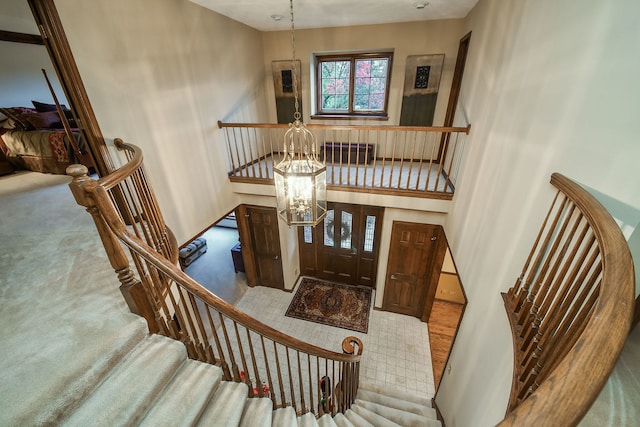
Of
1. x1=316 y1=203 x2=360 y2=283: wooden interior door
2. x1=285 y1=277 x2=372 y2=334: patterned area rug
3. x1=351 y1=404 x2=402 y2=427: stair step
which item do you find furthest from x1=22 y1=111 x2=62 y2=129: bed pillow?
x1=351 y1=404 x2=402 y2=427: stair step

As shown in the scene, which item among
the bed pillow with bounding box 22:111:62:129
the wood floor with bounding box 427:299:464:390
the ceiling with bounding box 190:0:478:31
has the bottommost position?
the wood floor with bounding box 427:299:464:390

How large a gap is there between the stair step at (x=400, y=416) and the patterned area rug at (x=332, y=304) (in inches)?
62.4

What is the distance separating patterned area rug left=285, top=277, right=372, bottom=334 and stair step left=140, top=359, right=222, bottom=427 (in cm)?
340

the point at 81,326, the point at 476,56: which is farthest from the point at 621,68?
the point at 81,326

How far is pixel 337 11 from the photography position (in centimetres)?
363

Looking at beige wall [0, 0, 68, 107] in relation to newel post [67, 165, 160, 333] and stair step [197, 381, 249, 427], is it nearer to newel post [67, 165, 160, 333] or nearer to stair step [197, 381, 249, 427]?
newel post [67, 165, 160, 333]

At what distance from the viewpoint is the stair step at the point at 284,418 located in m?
1.77

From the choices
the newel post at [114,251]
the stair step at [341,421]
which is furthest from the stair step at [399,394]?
the newel post at [114,251]

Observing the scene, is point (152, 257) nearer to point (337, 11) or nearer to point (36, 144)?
point (337, 11)

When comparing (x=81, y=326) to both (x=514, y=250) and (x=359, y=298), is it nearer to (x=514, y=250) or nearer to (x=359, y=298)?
(x=514, y=250)

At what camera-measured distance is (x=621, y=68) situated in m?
1.07

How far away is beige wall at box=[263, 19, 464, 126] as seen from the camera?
4.12m

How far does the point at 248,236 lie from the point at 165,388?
12.4 ft

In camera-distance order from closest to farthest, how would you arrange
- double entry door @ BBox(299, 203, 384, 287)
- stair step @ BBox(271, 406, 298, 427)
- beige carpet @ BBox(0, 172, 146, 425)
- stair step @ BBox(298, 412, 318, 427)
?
1. beige carpet @ BBox(0, 172, 146, 425)
2. stair step @ BBox(271, 406, 298, 427)
3. stair step @ BBox(298, 412, 318, 427)
4. double entry door @ BBox(299, 203, 384, 287)
